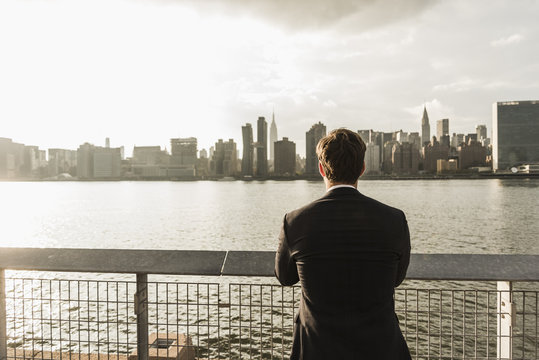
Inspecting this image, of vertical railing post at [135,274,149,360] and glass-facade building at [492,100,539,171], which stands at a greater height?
glass-facade building at [492,100,539,171]

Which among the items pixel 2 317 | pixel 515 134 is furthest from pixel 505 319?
pixel 515 134

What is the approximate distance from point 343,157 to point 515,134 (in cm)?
22949

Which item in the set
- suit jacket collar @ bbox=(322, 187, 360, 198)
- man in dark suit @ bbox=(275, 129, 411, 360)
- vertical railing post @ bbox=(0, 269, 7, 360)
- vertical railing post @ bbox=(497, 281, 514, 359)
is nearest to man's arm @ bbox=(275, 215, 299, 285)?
man in dark suit @ bbox=(275, 129, 411, 360)

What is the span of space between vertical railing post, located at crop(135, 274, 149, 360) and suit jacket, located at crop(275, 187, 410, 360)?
6.34 ft

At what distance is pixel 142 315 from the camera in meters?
3.34

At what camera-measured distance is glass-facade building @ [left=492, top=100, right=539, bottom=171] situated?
190 m

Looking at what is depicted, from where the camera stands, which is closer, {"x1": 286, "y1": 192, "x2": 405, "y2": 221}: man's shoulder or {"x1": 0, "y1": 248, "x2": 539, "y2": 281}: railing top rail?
{"x1": 286, "y1": 192, "x2": 405, "y2": 221}: man's shoulder

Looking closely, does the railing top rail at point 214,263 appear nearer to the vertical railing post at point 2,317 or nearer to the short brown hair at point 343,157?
the vertical railing post at point 2,317

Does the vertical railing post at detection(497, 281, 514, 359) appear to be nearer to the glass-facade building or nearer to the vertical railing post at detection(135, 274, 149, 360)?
the vertical railing post at detection(135, 274, 149, 360)

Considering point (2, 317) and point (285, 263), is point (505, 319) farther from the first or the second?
point (2, 317)

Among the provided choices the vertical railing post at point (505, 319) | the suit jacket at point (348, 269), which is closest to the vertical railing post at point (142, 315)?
the suit jacket at point (348, 269)

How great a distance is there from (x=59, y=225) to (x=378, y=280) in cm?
Answer: 5930

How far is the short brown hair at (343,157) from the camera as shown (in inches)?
76.4

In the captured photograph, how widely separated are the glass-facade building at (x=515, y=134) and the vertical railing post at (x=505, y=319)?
21407 cm
